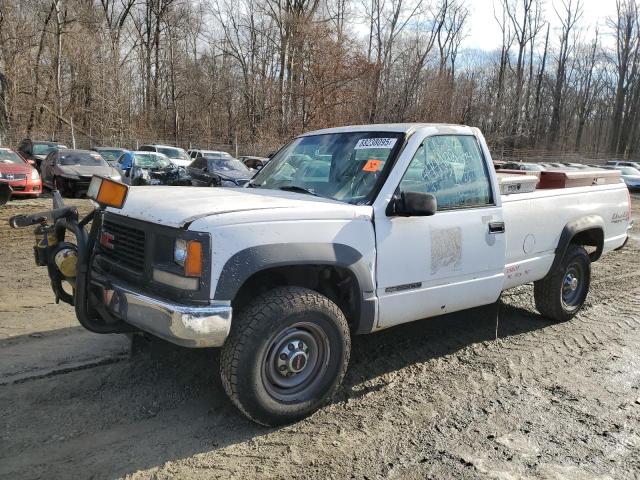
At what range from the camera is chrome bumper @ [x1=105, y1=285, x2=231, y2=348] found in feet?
9.89

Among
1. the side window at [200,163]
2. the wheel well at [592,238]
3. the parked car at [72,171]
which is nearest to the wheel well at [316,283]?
the wheel well at [592,238]

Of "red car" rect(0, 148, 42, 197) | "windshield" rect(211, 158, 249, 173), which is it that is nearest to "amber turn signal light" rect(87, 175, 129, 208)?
"red car" rect(0, 148, 42, 197)

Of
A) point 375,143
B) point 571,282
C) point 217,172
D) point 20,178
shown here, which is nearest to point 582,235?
point 571,282

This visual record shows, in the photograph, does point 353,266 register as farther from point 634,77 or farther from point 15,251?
point 634,77

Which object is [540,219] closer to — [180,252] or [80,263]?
[180,252]

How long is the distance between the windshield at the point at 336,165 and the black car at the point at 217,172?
444 inches

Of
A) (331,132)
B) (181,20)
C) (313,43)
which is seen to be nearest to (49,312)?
(331,132)

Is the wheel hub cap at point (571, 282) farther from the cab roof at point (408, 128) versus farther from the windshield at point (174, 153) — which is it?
the windshield at point (174, 153)

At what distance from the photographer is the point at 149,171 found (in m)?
18.7

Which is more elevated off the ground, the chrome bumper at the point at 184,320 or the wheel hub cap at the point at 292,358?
the chrome bumper at the point at 184,320

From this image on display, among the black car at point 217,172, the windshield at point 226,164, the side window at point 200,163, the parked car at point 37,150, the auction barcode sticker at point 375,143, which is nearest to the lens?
the auction barcode sticker at point 375,143

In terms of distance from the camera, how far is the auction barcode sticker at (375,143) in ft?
13.4

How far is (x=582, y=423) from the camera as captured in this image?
146 inches

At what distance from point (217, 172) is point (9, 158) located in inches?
229
